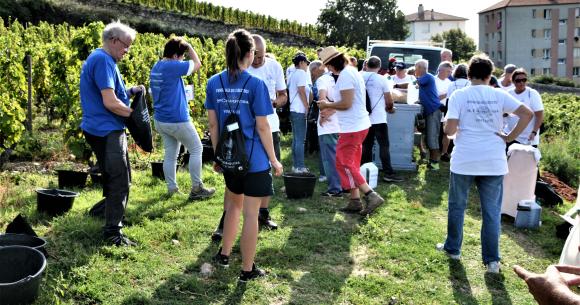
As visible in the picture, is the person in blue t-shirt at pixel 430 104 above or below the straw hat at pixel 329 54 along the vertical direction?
below

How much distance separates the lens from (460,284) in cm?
477

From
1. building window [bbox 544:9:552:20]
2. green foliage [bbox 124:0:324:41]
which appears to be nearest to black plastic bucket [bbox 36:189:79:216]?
green foliage [bbox 124:0:324:41]

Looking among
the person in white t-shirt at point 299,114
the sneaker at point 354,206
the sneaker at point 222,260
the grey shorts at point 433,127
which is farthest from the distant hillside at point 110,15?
the sneaker at point 222,260

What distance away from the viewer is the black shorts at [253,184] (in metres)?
4.25

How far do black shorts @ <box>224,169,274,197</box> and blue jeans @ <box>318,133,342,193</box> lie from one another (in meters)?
3.11

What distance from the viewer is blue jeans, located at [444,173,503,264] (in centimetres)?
491

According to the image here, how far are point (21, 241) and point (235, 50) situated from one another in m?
2.17

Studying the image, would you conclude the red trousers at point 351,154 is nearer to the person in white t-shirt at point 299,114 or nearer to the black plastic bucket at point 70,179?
the person in white t-shirt at point 299,114

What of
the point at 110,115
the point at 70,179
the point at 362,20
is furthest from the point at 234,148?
the point at 362,20

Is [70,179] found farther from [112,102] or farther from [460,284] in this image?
[460,284]

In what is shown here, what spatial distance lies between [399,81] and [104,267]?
7.52 m

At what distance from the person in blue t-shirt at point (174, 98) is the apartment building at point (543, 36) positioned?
72.2 metres

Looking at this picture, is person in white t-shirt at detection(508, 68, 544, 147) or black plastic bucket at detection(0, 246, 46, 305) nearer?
black plastic bucket at detection(0, 246, 46, 305)

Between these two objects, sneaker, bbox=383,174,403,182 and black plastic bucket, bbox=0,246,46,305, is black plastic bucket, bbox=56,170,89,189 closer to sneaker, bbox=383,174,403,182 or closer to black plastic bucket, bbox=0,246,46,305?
black plastic bucket, bbox=0,246,46,305
